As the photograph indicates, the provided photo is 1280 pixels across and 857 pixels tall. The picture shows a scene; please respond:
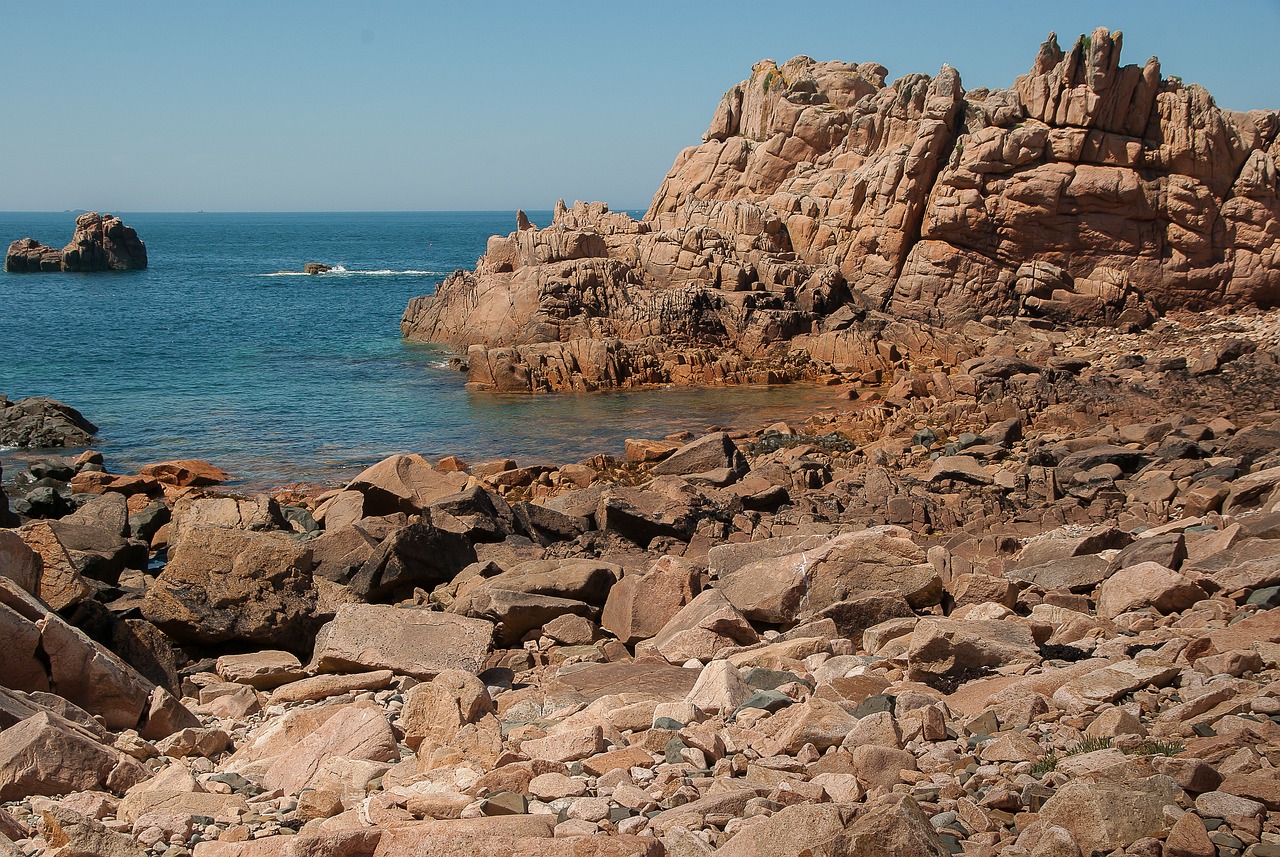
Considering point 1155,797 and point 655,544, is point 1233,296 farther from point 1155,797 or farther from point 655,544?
point 1155,797

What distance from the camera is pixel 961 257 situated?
4038 centimetres

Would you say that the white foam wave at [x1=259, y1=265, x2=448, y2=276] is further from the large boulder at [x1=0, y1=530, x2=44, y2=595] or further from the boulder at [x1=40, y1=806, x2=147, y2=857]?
the boulder at [x1=40, y1=806, x2=147, y2=857]

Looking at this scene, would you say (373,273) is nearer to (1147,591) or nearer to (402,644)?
(402,644)

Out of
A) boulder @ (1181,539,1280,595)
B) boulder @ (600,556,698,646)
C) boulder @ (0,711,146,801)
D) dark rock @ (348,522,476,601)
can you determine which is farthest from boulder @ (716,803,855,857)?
dark rock @ (348,522,476,601)

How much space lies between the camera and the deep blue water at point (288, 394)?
2847 cm

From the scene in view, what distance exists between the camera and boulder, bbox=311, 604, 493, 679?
9.51m

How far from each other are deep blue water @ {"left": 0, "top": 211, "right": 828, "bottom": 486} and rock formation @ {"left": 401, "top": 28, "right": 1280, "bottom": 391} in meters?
3.23

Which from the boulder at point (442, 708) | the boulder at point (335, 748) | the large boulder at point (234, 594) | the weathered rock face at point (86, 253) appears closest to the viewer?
the boulder at point (335, 748)

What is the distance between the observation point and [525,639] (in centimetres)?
1132

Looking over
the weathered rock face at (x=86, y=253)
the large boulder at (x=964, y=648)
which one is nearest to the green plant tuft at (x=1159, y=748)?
the large boulder at (x=964, y=648)

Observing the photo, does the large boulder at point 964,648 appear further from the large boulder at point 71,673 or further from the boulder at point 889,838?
the large boulder at point 71,673

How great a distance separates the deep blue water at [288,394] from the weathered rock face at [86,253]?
22.0m

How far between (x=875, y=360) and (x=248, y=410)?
20.7 metres

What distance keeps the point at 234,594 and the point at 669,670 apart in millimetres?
4852
